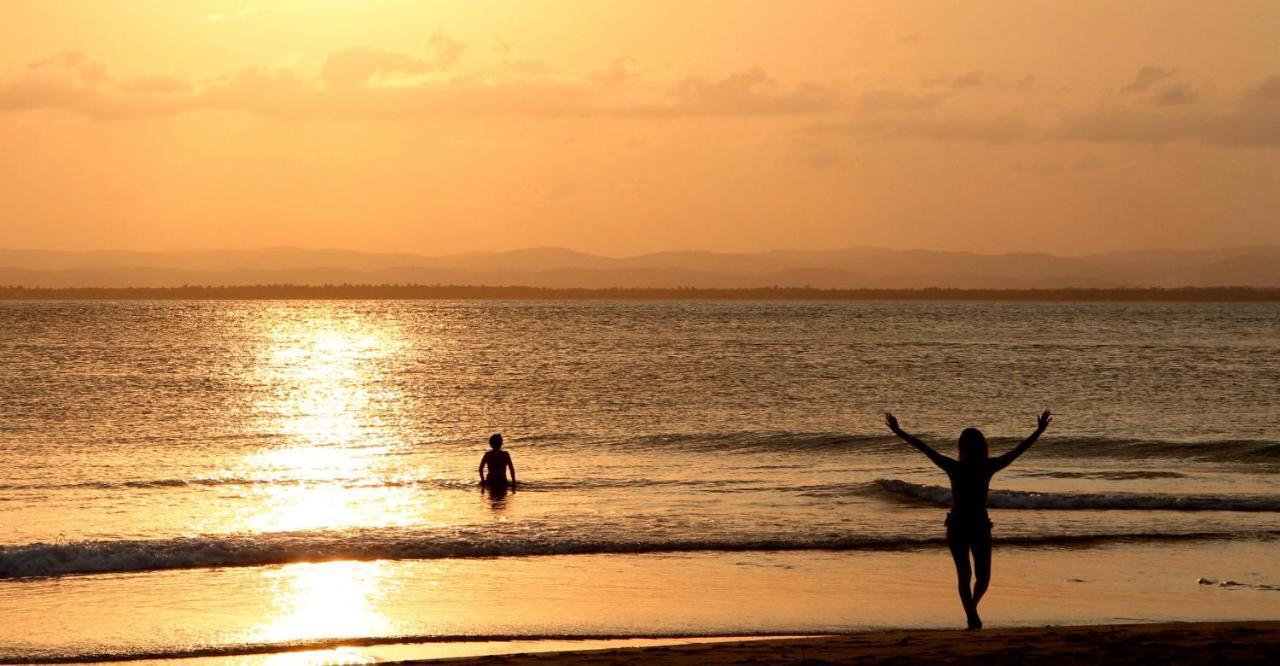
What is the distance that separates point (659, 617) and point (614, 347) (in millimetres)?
70523

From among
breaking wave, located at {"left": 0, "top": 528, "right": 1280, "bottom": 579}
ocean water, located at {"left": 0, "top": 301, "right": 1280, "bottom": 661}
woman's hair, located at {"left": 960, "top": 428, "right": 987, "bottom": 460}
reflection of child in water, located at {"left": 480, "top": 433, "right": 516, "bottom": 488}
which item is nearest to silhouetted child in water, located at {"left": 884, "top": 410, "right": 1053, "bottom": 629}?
woman's hair, located at {"left": 960, "top": 428, "right": 987, "bottom": 460}

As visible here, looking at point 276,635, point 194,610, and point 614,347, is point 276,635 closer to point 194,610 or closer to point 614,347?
point 194,610

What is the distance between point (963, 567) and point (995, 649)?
1.12 m

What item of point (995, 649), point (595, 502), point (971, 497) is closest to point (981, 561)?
point (971, 497)

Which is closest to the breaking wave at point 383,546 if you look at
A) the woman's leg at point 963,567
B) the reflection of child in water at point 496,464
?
the reflection of child in water at point 496,464

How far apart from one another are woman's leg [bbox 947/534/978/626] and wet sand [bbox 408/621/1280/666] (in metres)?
0.29

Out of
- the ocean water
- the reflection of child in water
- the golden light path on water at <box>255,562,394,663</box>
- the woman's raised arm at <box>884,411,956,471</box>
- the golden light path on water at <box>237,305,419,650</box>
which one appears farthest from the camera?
the reflection of child in water

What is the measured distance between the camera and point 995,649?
11.6m

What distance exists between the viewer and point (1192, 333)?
353ft

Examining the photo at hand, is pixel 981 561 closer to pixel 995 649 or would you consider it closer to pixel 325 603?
pixel 995 649

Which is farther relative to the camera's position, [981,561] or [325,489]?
[325,489]

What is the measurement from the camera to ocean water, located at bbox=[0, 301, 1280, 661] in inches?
627

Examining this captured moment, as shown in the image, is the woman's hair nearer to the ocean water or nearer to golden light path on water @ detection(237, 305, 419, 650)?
the ocean water

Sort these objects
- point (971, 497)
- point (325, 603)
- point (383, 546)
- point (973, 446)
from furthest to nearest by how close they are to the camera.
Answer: point (383, 546) < point (325, 603) < point (971, 497) < point (973, 446)
